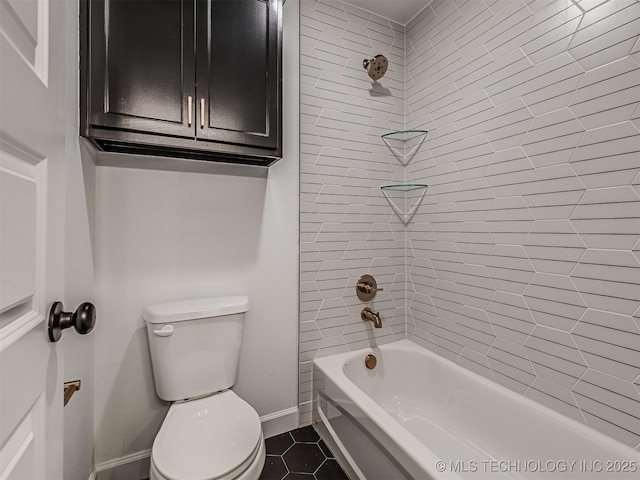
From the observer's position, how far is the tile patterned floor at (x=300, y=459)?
1486 millimetres

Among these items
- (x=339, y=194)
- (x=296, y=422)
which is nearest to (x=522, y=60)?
(x=339, y=194)

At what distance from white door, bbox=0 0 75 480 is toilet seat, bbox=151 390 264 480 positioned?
16.6 inches

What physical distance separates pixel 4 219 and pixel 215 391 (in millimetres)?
1254

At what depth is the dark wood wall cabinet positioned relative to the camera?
1120 mm

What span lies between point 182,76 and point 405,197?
1475mm

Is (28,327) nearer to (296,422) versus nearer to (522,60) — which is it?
(296,422)

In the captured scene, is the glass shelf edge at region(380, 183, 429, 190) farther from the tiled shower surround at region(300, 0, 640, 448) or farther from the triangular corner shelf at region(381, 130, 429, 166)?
the triangular corner shelf at region(381, 130, 429, 166)

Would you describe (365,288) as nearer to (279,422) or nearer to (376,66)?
(279,422)

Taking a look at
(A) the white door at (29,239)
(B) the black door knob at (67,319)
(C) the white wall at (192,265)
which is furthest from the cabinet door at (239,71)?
(B) the black door knob at (67,319)

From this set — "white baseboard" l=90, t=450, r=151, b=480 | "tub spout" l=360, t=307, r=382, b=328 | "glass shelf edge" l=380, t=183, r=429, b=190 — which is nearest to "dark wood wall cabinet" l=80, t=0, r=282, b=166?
"glass shelf edge" l=380, t=183, r=429, b=190

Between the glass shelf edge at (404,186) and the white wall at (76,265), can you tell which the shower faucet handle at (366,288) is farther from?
the white wall at (76,265)

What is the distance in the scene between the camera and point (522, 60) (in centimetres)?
143

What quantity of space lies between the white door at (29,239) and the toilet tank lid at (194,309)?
68 centimetres

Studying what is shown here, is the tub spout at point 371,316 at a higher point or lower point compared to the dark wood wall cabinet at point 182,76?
lower
